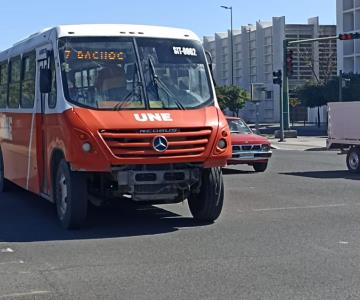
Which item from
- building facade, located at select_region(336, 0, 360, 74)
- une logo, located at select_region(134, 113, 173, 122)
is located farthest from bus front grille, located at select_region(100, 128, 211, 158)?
building facade, located at select_region(336, 0, 360, 74)

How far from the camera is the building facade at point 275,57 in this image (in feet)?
291

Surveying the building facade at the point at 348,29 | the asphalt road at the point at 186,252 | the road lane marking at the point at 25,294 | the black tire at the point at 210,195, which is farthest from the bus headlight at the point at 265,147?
the building facade at the point at 348,29

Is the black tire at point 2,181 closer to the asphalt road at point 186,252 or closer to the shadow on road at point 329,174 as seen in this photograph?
the asphalt road at point 186,252

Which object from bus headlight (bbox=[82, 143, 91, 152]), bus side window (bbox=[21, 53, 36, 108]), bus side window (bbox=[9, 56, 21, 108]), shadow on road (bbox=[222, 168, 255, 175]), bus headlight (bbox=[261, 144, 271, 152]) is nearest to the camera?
bus headlight (bbox=[82, 143, 91, 152])

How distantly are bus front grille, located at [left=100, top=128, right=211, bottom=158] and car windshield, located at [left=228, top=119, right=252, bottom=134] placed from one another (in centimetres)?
1102

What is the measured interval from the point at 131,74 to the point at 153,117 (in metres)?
0.93

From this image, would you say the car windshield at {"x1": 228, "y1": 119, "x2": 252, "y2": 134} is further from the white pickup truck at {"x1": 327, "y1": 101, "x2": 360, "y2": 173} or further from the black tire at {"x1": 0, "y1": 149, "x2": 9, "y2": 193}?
the black tire at {"x1": 0, "y1": 149, "x2": 9, "y2": 193}

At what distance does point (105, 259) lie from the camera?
7.92m

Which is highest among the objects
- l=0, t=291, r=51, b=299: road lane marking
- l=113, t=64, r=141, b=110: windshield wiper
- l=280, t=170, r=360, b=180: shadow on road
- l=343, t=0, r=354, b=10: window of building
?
l=343, t=0, r=354, b=10: window of building

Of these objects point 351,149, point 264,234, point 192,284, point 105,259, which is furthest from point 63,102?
point 351,149

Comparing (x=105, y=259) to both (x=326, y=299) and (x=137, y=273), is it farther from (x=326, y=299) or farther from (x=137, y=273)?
(x=326, y=299)

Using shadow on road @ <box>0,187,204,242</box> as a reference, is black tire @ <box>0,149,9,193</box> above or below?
above

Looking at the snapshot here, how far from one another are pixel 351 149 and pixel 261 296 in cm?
1439

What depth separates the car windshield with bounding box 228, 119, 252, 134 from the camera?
67.7 feet
